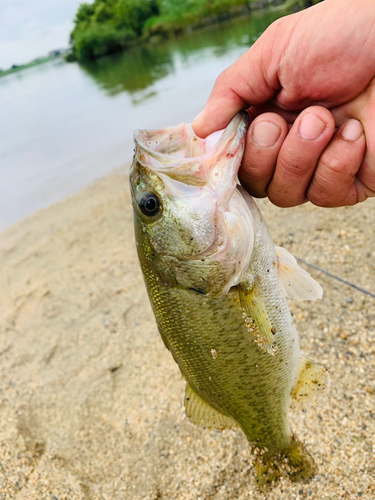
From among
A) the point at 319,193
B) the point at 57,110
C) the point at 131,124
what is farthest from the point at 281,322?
the point at 57,110

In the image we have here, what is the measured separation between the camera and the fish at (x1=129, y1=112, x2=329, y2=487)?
5.00ft

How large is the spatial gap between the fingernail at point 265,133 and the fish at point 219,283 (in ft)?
0.23

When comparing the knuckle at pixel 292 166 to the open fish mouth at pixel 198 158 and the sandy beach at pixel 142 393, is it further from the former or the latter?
the sandy beach at pixel 142 393

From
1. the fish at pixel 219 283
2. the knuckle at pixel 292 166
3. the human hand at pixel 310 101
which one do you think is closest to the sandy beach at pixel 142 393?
the fish at pixel 219 283

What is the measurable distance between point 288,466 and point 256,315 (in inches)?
45.5

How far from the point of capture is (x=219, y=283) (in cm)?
163

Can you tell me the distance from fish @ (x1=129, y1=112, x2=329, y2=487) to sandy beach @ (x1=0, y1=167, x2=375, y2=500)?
49cm

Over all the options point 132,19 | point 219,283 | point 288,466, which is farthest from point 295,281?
point 132,19

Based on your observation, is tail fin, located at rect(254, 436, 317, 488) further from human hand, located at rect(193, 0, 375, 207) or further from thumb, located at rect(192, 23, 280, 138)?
thumb, located at rect(192, 23, 280, 138)

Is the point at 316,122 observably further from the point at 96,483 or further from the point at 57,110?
the point at 57,110

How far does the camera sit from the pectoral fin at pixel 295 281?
177 cm

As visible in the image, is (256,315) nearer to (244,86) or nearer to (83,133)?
(244,86)

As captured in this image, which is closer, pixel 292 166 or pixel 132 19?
pixel 292 166

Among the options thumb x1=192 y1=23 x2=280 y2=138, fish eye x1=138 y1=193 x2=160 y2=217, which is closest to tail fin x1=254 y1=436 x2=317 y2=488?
fish eye x1=138 y1=193 x2=160 y2=217
